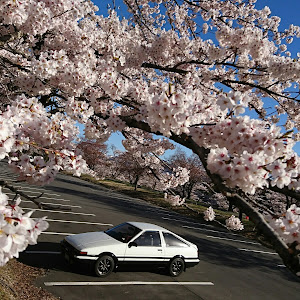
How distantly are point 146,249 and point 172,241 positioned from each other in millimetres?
1014

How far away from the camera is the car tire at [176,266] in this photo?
26.1 feet

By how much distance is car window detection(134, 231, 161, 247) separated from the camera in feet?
A: 25.2

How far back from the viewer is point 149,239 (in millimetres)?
7844

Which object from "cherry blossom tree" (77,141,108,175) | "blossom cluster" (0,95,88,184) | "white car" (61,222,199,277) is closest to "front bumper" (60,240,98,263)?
"white car" (61,222,199,277)

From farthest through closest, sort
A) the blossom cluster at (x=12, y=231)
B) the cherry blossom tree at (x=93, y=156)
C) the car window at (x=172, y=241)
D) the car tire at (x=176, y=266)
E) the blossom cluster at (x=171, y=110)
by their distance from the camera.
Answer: the cherry blossom tree at (x=93, y=156), the car window at (x=172, y=241), the car tire at (x=176, y=266), the blossom cluster at (x=171, y=110), the blossom cluster at (x=12, y=231)

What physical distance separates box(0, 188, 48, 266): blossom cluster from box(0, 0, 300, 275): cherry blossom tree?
70 cm

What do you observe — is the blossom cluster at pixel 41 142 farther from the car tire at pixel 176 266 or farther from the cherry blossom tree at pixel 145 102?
the car tire at pixel 176 266

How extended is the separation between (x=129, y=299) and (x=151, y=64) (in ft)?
17.9

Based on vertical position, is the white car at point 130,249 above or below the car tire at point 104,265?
above

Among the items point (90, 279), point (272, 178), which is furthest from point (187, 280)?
point (272, 178)

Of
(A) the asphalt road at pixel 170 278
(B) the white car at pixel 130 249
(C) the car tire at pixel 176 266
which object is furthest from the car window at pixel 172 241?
(A) the asphalt road at pixel 170 278

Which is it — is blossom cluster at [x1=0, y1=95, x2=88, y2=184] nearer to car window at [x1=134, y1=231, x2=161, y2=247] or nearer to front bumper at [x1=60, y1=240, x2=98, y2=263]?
front bumper at [x1=60, y1=240, x2=98, y2=263]

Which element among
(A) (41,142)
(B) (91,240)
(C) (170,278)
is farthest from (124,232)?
(A) (41,142)

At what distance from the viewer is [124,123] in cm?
358
